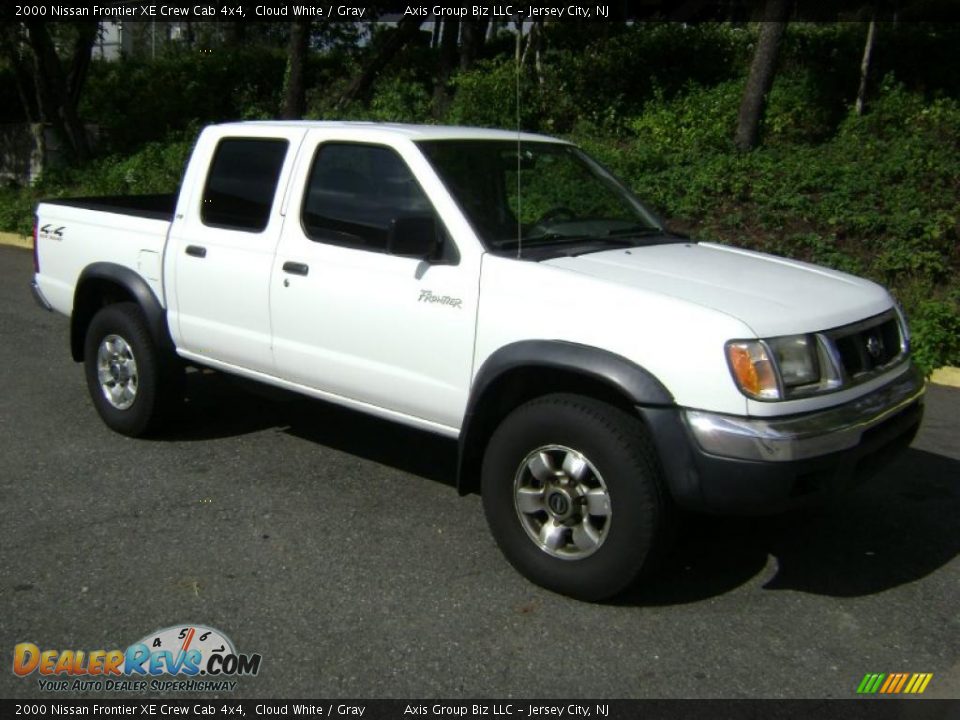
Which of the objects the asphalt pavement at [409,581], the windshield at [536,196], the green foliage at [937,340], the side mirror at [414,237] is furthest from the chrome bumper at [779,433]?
the green foliage at [937,340]

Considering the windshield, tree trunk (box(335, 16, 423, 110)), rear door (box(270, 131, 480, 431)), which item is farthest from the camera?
tree trunk (box(335, 16, 423, 110))

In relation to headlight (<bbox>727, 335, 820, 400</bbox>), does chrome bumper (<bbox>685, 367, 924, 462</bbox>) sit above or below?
below

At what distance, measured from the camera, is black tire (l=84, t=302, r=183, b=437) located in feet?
19.6

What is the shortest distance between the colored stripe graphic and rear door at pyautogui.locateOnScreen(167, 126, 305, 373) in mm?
3157

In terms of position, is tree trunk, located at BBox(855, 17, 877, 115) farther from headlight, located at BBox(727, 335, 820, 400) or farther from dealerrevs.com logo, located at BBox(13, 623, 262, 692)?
dealerrevs.com logo, located at BBox(13, 623, 262, 692)

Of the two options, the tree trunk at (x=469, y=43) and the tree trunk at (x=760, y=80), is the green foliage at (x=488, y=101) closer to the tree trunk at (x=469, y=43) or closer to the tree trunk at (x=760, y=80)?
the tree trunk at (x=469, y=43)

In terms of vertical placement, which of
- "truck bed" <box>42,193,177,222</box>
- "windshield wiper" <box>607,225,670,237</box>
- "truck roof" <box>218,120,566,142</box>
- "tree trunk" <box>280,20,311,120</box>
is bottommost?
"truck bed" <box>42,193,177,222</box>

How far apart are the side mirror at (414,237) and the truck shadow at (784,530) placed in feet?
3.72

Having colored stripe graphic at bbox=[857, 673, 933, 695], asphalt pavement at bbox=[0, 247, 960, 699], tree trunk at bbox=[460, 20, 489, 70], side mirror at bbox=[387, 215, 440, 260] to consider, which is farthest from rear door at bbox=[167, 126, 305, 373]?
tree trunk at bbox=[460, 20, 489, 70]

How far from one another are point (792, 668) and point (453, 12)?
1448cm

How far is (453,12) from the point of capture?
54.2 feet

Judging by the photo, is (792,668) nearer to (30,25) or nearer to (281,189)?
(281,189)

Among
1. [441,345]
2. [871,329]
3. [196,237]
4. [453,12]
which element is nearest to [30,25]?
[453,12]
